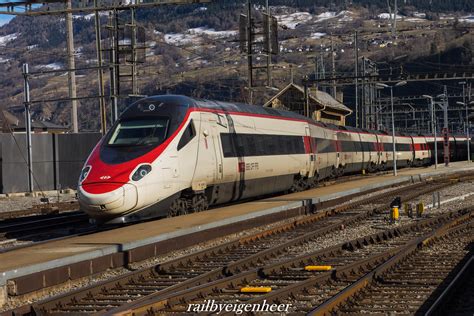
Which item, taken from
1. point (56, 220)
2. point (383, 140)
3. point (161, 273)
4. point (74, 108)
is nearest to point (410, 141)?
point (383, 140)

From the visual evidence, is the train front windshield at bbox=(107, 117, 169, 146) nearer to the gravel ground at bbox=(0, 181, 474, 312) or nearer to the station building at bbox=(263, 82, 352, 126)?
the gravel ground at bbox=(0, 181, 474, 312)

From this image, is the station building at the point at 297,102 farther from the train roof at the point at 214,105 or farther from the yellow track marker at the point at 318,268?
the yellow track marker at the point at 318,268

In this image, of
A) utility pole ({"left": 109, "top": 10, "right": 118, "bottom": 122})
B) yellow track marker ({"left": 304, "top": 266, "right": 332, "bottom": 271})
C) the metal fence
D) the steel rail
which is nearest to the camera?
the steel rail

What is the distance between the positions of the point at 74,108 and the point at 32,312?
36.9 meters

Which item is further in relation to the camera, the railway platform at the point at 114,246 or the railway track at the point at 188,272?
the railway platform at the point at 114,246

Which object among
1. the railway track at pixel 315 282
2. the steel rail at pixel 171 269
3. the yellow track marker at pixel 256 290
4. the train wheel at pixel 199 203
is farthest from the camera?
the train wheel at pixel 199 203

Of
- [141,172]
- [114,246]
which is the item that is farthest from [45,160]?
[114,246]

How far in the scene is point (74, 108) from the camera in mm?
46938

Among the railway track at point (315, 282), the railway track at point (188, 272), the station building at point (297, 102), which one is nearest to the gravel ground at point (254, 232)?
the railway track at point (188, 272)

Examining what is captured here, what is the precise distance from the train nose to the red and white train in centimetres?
2

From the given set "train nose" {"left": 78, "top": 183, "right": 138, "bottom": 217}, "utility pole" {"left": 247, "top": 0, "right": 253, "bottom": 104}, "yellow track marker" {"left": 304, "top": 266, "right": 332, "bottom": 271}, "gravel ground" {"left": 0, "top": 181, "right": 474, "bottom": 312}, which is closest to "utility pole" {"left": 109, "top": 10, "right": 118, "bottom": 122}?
"utility pole" {"left": 247, "top": 0, "right": 253, "bottom": 104}

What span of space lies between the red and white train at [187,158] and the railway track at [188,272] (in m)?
2.61

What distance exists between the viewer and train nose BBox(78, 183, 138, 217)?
1853cm

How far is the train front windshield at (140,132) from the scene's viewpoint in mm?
20422
